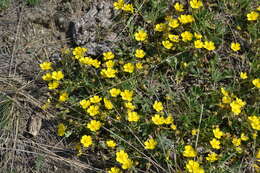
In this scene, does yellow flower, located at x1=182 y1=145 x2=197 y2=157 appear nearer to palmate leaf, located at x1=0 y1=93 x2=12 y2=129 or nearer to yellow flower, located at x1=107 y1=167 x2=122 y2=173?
yellow flower, located at x1=107 y1=167 x2=122 y2=173

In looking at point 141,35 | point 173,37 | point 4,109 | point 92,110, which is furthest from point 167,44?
point 4,109

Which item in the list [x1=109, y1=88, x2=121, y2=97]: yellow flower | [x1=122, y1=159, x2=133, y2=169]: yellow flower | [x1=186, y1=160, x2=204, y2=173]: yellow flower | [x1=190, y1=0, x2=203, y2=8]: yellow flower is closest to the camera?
[x1=186, y1=160, x2=204, y2=173]: yellow flower

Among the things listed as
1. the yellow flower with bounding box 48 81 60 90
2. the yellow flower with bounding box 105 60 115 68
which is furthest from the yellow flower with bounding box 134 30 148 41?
the yellow flower with bounding box 48 81 60 90

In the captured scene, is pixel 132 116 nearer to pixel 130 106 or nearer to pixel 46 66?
pixel 130 106

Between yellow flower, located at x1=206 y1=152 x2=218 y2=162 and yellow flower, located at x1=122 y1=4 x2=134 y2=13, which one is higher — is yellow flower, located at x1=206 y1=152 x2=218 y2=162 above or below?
below

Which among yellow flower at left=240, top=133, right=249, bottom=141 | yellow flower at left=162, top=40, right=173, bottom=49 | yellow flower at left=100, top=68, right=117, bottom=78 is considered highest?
yellow flower at left=162, top=40, right=173, bottom=49

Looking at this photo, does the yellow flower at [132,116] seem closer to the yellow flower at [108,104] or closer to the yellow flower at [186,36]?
the yellow flower at [108,104]

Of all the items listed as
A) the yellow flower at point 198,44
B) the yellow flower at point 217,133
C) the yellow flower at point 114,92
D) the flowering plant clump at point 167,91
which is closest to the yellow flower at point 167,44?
the flowering plant clump at point 167,91

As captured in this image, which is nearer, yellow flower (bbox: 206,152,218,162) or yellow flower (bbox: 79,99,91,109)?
yellow flower (bbox: 206,152,218,162)
